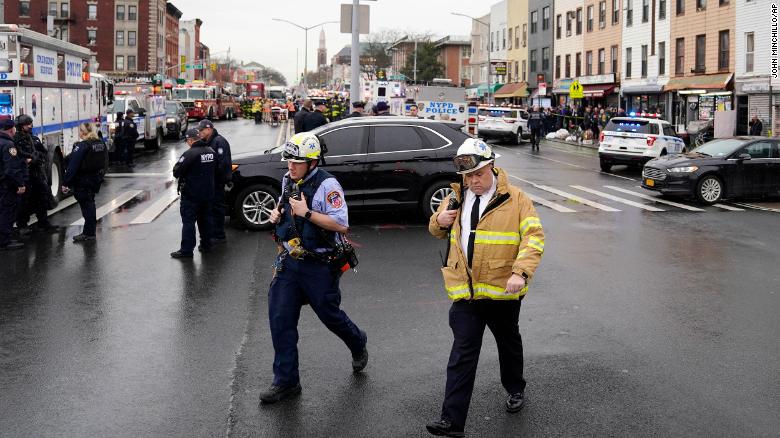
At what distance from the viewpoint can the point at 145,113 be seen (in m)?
30.8

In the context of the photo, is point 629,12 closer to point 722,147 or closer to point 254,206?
point 722,147

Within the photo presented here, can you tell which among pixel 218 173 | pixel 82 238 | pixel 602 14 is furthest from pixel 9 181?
pixel 602 14

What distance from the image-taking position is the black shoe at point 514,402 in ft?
18.4

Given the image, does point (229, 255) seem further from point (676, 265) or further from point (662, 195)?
point (662, 195)

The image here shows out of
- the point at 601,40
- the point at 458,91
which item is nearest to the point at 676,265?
the point at 458,91

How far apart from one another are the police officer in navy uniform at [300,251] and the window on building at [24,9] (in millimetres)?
86304

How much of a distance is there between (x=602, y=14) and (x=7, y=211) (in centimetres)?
4751

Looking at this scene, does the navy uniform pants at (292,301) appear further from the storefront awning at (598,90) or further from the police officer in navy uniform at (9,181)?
the storefront awning at (598,90)

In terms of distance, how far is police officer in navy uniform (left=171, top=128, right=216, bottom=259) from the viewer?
35.9 ft

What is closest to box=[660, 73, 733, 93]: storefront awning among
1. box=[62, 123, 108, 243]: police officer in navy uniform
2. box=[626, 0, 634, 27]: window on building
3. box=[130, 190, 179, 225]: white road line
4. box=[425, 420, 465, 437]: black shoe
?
box=[626, 0, 634, 27]: window on building

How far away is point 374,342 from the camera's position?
287 inches

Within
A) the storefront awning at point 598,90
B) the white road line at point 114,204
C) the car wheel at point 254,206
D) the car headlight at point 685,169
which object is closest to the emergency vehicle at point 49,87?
the white road line at point 114,204

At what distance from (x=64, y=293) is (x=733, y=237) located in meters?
9.70

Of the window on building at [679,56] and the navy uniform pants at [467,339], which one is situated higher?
the window on building at [679,56]
